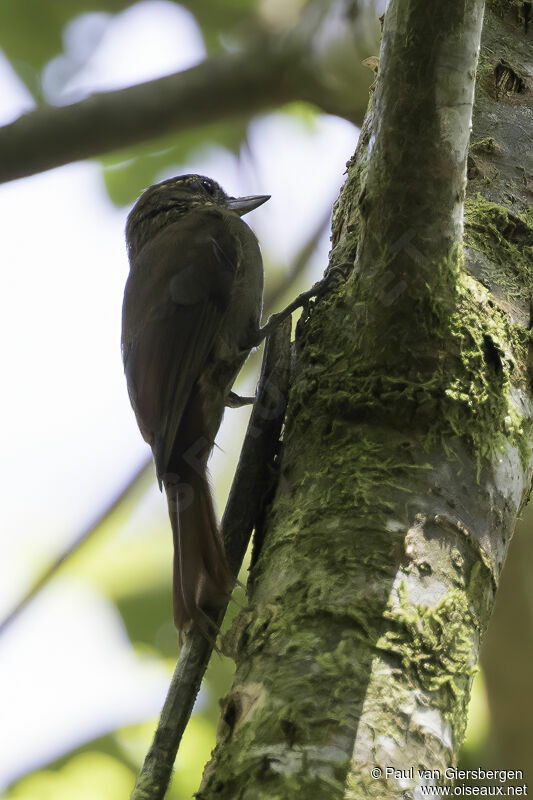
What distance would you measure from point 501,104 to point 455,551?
1.48 meters

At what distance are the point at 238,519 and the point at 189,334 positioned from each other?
107 centimetres

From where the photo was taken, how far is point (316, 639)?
5.05ft

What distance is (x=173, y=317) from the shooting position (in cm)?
304

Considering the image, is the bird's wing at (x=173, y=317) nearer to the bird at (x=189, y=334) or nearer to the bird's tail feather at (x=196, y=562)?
the bird at (x=189, y=334)

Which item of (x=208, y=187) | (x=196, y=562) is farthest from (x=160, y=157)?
(x=196, y=562)

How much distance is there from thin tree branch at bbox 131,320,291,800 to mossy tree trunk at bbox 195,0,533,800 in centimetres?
11

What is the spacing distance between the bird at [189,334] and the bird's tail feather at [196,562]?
11 mm

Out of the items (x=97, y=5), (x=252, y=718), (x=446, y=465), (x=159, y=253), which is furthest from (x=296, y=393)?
(x=97, y=5)

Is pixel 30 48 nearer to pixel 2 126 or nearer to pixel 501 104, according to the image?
pixel 2 126

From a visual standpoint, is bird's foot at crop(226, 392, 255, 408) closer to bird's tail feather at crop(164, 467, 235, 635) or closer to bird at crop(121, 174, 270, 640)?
bird at crop(121, 174, 270, 640)

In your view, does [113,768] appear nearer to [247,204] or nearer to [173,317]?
[173,317]


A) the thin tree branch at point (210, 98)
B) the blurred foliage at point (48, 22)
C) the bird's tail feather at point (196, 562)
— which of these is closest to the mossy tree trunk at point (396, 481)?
the bird's tail feather at point (196, 562)

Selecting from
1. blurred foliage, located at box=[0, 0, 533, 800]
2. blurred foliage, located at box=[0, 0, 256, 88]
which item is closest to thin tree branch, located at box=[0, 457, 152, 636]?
blurred foliage, located at box=[0, 0, 533, 800]

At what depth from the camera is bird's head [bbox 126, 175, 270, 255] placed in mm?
3732
